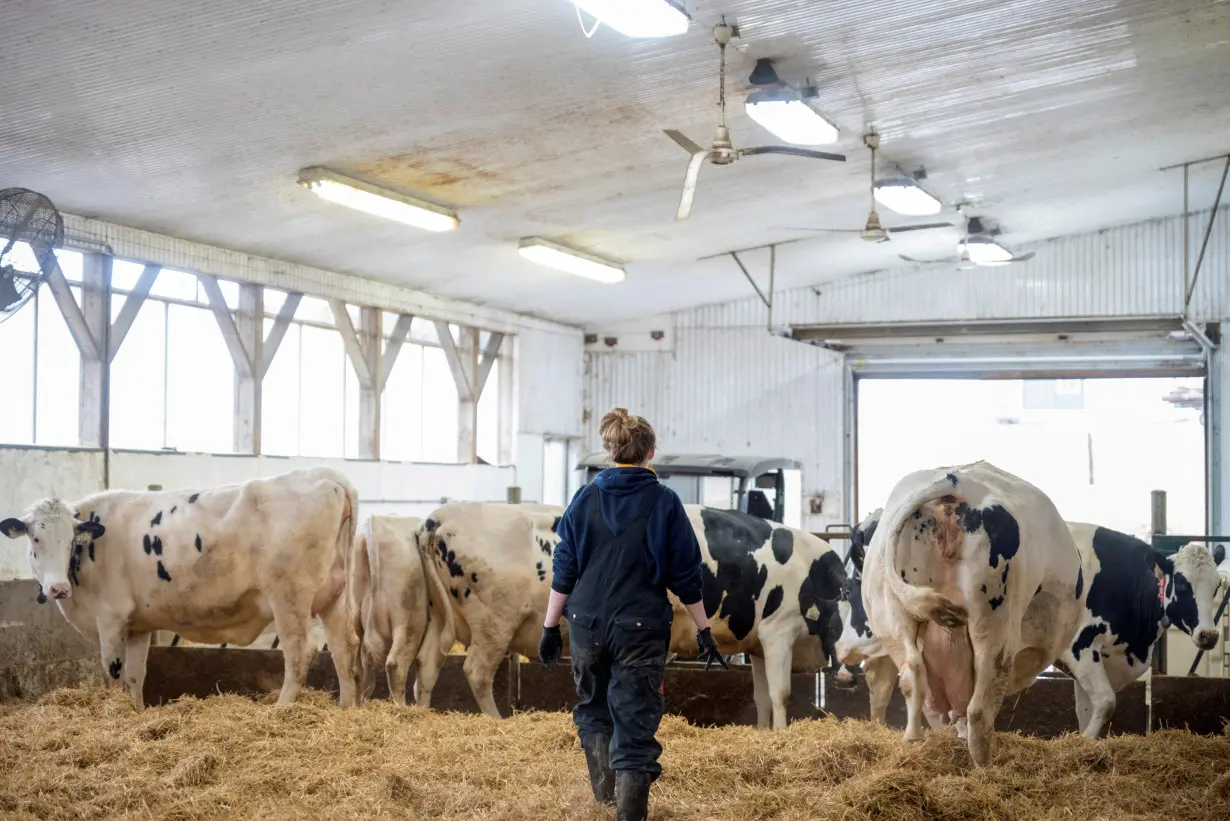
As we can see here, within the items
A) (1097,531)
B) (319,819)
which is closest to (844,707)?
(1097,531)

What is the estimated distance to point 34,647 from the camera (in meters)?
10.4

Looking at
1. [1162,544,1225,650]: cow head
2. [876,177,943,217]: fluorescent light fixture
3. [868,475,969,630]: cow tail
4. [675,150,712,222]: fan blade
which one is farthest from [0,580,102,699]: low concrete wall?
[1162,544,1225,650]: cow head

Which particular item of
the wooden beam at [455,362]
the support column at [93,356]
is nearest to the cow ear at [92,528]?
the support column at [93,356]

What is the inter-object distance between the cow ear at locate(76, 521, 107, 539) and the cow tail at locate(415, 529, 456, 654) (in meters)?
2.36

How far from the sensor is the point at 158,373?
13.2 meters

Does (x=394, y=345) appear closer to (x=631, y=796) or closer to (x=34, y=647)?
(x=34, y=647)

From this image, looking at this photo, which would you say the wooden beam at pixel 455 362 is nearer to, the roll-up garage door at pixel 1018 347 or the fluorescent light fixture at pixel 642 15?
the roll-up garage door at pixel 1018 347

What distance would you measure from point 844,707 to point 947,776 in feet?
11.1

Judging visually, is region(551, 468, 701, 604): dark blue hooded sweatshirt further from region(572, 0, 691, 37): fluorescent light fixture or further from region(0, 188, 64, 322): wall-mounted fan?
region(0, 188, 64, 322): wall-mounted fan

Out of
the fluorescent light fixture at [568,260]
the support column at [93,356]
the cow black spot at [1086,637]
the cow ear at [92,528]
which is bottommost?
the cow black spot at [1086,637]

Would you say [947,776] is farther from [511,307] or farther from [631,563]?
[511,307]

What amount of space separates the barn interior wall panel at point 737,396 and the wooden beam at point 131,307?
9079 mm

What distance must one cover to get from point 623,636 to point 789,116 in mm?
5273

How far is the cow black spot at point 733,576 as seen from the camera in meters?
9.29
